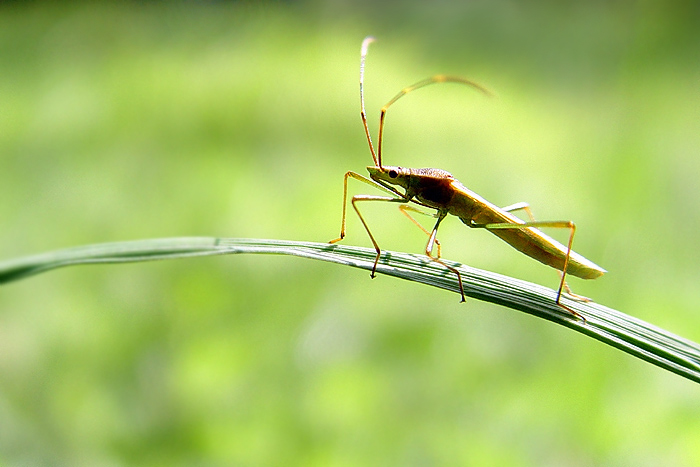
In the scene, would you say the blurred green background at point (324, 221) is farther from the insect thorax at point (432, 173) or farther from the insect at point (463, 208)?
the insect thorax at point (432, 173)

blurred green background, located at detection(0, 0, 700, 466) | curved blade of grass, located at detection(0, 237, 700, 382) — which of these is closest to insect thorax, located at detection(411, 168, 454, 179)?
curved blade of grass, located at detection(0, 237, 700, 382)

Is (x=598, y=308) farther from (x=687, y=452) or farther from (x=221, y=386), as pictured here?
(x=221, y=386)

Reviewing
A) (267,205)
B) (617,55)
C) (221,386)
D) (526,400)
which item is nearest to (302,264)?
(267,205)

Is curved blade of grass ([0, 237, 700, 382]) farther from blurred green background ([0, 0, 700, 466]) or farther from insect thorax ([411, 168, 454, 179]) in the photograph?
blurred green background ([0, 0, 700, 466])

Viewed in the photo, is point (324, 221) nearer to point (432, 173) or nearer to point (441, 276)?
point (432, 173)

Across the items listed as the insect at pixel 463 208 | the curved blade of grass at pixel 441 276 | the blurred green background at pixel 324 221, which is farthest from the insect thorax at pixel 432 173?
the blurred green background at pixel 324 221

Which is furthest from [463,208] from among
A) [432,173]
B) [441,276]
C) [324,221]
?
[324,221]

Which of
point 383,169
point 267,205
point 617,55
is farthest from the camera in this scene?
point 617,55
